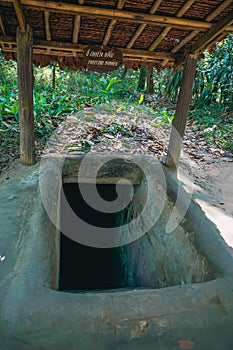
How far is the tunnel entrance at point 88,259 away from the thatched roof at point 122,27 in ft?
6.64

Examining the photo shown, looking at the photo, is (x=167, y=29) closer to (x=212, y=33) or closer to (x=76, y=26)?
(x=212, y=33)

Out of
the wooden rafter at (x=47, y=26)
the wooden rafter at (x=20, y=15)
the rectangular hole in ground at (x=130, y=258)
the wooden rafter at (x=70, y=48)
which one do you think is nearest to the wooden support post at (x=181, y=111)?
the wooden rafter at (x=70, y=48)

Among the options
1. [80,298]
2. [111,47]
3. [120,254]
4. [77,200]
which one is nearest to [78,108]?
[77,200]

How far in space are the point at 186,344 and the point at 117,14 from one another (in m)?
2.95

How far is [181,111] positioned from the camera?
3900mm

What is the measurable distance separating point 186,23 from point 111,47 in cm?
108

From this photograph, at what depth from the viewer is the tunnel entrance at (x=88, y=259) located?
4.65m

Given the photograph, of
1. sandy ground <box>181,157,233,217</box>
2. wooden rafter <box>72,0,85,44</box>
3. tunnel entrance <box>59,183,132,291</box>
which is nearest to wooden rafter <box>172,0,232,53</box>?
wooden rafter <box>72,0,85,44</box>

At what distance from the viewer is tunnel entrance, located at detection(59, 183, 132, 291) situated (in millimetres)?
4648

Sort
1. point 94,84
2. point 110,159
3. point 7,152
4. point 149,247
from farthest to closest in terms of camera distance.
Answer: point 94,84 < point 7,152 < point 110,159 < point 149,247

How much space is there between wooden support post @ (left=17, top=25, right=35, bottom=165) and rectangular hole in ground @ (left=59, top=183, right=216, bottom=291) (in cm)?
109

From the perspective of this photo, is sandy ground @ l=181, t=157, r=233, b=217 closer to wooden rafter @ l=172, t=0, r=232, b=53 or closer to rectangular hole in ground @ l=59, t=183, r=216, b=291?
rectangular hole in ground @ l=59, t=183, r=216, b=291

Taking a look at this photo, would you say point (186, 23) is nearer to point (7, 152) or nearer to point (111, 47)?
point (111, 47)

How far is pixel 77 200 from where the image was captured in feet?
16.6
